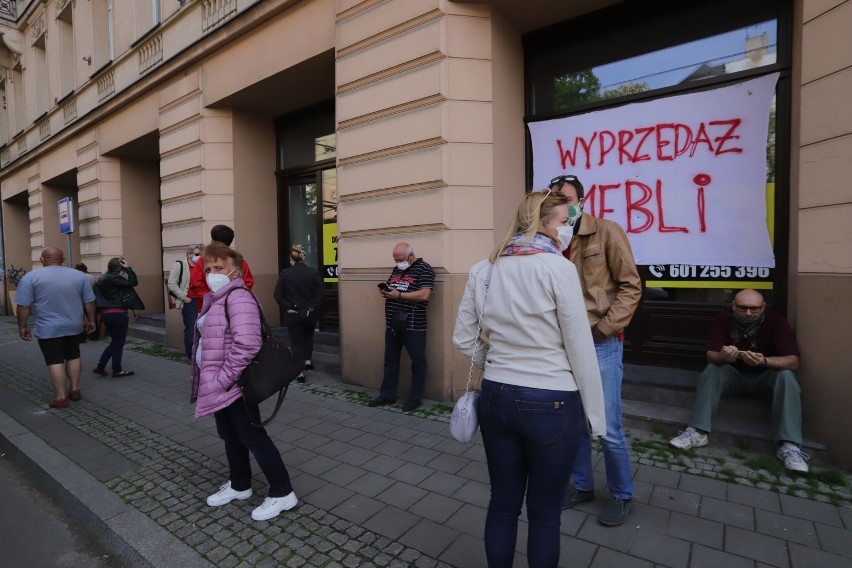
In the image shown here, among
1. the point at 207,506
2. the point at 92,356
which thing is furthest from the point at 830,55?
the point at 92,356

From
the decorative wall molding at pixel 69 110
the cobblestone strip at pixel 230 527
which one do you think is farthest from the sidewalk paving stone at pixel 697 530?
the decorative wall molding at pixel 69 110

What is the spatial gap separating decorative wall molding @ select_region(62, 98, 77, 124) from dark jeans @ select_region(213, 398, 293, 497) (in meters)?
13.5

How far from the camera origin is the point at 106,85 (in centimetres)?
1124

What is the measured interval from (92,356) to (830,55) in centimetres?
1083

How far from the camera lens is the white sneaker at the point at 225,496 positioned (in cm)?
323

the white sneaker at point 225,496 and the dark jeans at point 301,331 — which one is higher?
the dark jeans at point 301,331

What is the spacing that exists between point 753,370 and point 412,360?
301 centimetres

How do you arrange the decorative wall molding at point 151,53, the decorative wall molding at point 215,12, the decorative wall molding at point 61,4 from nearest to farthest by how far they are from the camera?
the decorative wall molding at point 215,12, the decorative wall molding at point 151,53, the decorative wall molding at point 61,4

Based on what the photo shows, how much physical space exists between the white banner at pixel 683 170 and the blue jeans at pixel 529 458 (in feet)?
11.9

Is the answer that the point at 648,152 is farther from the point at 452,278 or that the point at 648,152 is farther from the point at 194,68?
the point at 194,68

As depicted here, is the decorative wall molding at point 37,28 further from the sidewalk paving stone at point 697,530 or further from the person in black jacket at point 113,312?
the sidewalk paving stone at point 697,530

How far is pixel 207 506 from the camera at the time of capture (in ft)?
10.7

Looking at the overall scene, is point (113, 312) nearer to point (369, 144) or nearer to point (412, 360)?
point (369, 144)

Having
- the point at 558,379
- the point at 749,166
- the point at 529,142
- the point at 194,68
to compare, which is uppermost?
the point at 194,68
